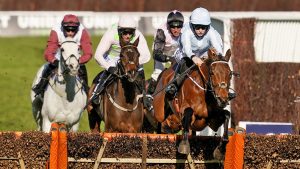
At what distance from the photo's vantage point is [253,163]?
523 inches

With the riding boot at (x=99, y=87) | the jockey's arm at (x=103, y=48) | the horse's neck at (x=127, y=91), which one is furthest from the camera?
the riding boot at (x=99, y=87)

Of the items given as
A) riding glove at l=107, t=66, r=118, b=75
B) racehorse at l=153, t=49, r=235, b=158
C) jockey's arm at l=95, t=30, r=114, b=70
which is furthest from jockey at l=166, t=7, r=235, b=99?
jockey's arm at l=95, t=30, r=114, b=70

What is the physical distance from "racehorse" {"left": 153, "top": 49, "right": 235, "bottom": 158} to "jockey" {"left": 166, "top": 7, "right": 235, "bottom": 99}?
0.15 metres

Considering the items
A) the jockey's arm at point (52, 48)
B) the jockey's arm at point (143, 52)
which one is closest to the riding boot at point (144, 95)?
the jockey's arm at point (143, 52)

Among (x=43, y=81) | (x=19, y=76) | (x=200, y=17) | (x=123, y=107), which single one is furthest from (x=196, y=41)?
(x=19, y=76)

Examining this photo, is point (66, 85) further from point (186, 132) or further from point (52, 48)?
A: point (186, 132)

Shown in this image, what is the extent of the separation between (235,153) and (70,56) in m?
3.56

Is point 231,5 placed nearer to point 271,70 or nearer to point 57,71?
point 271,70

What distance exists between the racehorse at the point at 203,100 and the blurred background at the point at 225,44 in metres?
5.34

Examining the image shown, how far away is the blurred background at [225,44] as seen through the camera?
2028 centimetres

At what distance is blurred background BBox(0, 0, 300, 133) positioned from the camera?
66.5 feet

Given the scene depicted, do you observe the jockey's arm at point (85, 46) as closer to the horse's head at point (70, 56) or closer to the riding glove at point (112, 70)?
the horse's head at point (70, 56)

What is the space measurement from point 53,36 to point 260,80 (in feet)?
17.8

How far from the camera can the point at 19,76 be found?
26047 mm
